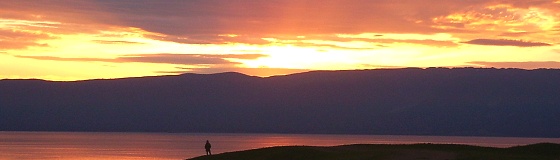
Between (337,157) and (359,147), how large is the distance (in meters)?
5.48

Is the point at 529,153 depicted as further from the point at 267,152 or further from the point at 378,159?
the point at 267,152

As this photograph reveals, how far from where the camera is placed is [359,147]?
54.9m

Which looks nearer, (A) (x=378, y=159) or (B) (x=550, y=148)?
(A) (x=378, y=159)

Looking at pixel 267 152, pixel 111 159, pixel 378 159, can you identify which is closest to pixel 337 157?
pixel 378 159

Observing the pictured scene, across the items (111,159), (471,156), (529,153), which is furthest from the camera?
(111,159)

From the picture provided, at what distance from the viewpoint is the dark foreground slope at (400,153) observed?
4819cm

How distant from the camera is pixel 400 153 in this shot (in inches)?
1943

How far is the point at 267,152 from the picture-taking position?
54594 millimetres

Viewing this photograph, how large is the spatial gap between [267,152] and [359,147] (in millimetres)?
4872

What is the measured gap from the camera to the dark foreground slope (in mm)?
48188

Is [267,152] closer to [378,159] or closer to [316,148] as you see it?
[316,148]

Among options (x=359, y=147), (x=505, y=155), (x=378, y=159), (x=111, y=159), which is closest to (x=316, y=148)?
(x=359, y=147)

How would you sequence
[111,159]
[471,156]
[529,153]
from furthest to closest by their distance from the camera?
[111,159]
[529,153]
[471,156]

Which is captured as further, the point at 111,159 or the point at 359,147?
the point at 111,159
